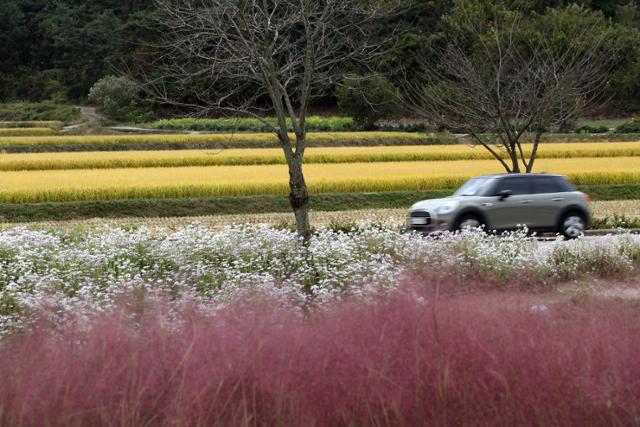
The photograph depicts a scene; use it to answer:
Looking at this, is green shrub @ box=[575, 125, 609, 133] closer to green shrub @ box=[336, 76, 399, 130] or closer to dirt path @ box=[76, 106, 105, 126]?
green shrub @ box=[336, 76, 399, 130]

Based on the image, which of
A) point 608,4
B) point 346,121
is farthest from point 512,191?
point 608,4

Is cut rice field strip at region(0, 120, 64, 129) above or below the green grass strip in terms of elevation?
above

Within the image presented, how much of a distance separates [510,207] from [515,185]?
1.97ft

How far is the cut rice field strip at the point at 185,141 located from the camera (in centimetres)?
4438

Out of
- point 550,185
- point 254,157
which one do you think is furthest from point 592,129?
point 550,185

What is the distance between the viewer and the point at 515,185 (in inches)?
785

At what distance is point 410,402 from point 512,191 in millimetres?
15983

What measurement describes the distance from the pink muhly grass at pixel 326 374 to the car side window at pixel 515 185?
1540 centimetres

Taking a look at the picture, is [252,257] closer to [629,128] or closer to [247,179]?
[247,179]

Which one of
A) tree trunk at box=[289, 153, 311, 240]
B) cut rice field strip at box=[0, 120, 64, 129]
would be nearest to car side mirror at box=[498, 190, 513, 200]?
tree trunk at box=[289, 153, 311, 240]

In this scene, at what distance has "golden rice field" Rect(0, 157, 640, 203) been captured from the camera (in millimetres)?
25547

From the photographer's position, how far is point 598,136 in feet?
169

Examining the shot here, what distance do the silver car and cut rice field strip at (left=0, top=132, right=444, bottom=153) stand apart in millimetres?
26454

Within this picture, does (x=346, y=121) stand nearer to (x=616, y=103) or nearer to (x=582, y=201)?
(x=616, y=103)
